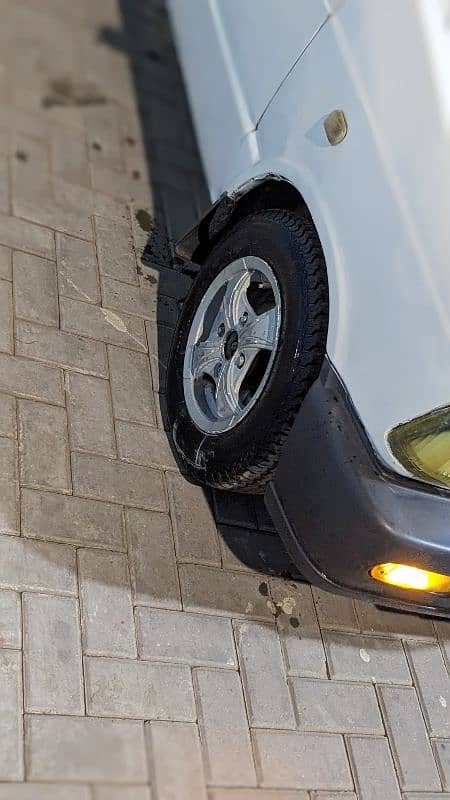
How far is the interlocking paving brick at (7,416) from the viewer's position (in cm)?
267

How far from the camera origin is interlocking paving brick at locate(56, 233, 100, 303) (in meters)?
3.20

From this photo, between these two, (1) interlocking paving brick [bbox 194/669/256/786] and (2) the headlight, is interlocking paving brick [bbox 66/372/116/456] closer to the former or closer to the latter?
(1) interlocking paving brick [bbox 194/669/256/786]

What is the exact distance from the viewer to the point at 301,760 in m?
2.45

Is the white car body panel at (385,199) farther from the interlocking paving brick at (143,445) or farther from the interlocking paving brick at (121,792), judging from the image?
the interlocking paving brick at (121,792)

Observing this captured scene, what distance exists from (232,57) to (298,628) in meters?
2.13

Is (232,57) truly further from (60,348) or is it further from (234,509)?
(234,509)

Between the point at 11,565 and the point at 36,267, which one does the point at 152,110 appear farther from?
the point at 11,565

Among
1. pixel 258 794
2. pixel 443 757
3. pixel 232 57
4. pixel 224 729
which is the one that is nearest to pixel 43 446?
pixel 224 729

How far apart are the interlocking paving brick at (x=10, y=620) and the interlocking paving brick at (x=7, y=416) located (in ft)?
1.88

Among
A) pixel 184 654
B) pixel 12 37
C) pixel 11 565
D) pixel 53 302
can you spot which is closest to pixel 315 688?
pixel 184 654

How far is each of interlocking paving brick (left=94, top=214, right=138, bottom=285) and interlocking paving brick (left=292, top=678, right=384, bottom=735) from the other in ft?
5.90

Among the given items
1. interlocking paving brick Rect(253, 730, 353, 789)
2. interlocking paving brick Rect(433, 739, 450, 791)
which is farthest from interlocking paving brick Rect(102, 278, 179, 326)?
interlocking paving brick Rect(433, 739, 450, 791)

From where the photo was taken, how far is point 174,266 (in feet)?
11.6

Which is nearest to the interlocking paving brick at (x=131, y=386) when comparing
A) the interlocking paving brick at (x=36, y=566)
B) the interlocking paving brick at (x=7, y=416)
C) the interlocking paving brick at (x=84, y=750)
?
the interlocking paving brick at (x=7, y=416)
